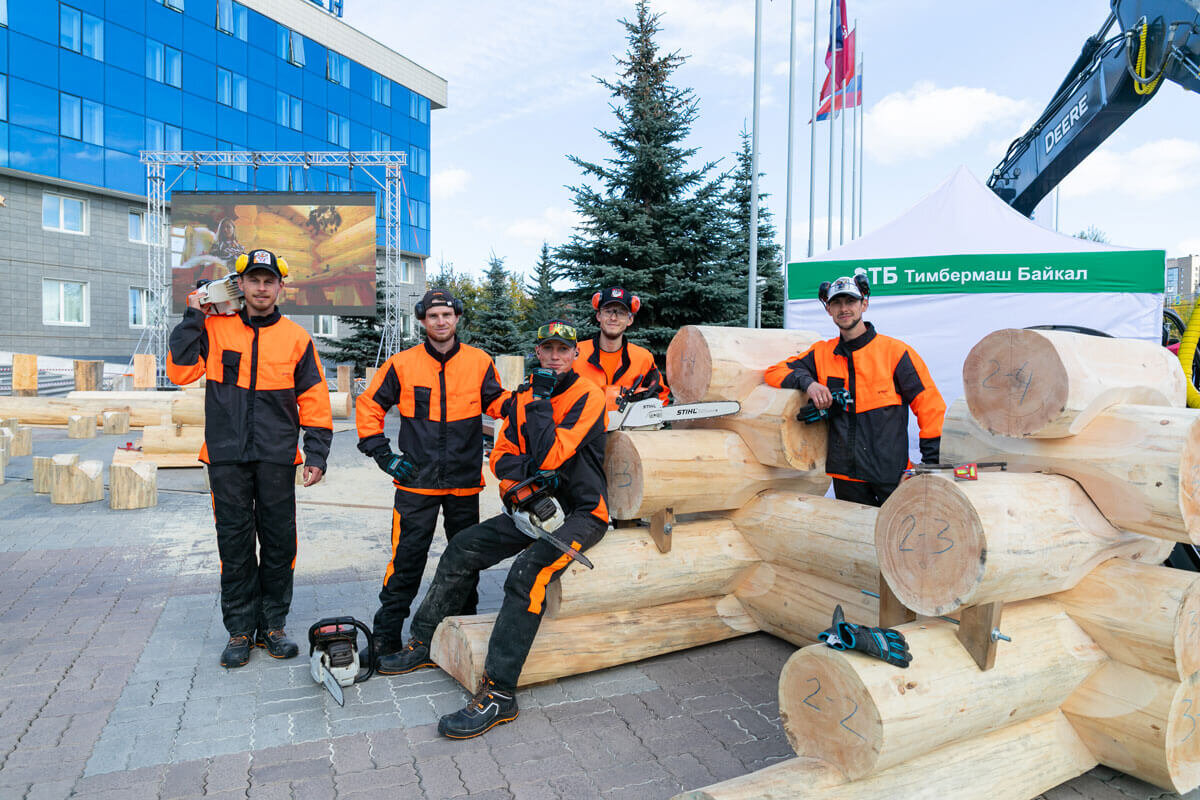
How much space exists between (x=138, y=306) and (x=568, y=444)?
27953 millimetres

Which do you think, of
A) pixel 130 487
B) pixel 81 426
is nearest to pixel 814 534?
pixel 130 487

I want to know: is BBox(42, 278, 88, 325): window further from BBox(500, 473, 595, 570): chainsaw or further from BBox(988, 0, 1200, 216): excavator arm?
BBox(988, 0, 1200, 216): excavator arm

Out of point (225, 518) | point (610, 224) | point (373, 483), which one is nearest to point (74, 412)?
point (373, 483)

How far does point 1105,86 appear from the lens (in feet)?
24.3

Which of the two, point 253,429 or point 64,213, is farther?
point 64,213

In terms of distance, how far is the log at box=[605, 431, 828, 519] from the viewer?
149 inches

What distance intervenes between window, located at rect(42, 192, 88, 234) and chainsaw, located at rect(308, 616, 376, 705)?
26175 mm

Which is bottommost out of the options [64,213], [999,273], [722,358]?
[722,358]

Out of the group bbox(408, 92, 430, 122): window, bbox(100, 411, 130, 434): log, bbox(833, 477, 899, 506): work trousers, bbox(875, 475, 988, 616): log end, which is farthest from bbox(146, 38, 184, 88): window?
bbox(875, 475, 988, 616): log end

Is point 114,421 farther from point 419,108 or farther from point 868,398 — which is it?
point 419,108

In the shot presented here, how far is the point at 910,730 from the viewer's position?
232 centimetres

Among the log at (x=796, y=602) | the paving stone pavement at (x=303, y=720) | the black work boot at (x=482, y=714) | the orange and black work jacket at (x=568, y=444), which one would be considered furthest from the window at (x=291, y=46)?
the black work boot at (x=482, y=714)

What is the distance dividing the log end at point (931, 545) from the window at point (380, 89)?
35312 millimetres

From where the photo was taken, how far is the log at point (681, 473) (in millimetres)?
3773
